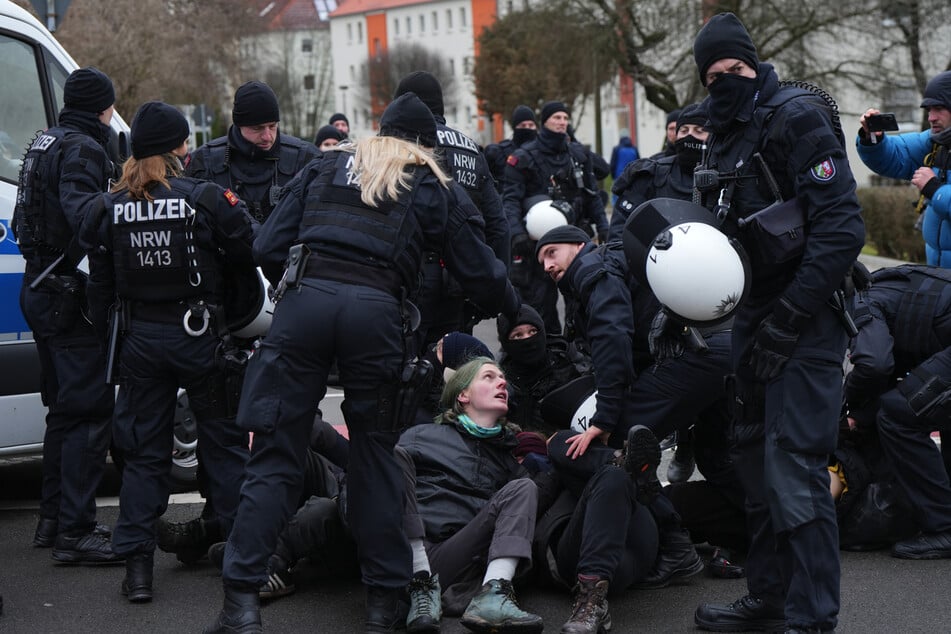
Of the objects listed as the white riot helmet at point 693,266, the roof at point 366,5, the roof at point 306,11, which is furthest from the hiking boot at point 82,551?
the roof at point 306,11

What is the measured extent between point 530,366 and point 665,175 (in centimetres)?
125

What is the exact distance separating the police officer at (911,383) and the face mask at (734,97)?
156 cm

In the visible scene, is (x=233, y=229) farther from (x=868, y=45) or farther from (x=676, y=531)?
(x=868, y=45)

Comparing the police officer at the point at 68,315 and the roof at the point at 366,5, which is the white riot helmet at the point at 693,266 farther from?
the roof at the point at 366,5

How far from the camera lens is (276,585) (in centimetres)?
530

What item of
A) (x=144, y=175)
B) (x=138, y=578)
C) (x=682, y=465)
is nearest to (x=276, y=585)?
(x=138, y=578)

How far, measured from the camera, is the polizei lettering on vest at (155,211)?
529cm

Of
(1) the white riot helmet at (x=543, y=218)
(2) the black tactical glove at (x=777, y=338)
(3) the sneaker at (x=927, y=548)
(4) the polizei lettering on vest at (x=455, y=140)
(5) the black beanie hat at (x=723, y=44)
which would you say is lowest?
(3) the sneaker at (x=927, y=548)

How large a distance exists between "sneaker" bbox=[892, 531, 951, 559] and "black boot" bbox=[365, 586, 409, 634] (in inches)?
90.0

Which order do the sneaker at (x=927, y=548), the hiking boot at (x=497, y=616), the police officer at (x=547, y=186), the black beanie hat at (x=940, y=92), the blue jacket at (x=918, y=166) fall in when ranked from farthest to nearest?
the police officer at (x=547, y=186)
the black beanie hat at (x=940, y=92)
the blue jacket at (x=918, y=166)
the sneaker at (x=927, y=548)
the hiking boot at (x=497, y=616)

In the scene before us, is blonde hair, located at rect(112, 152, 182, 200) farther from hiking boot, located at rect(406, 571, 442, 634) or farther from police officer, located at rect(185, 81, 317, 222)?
hiking boot, located at rect(406, 571, 442, 634)

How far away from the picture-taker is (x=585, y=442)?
505 centimetres

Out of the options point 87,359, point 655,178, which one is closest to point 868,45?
point 655,178

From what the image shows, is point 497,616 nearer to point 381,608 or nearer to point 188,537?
point 381,608
